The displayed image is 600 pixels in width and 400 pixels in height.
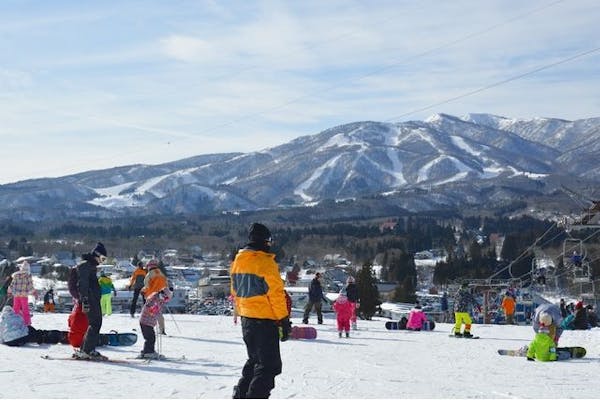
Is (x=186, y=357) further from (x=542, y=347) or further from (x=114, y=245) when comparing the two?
(x=114, y=245)

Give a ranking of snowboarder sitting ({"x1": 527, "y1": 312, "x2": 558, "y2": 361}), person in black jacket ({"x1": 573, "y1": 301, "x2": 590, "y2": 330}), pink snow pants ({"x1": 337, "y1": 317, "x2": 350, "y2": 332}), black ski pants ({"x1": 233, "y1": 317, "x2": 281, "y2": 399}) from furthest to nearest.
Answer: person in black jacket ({"x1": 573, "y1": 301, "x2": 590, "y2": 330}) < pink snow pants ({"x1": 337, "y1": 317, "x2": 350, "y2": 332}) < snowboarder sitting ({"x1": 527, "y1": 312, "x2": 558, "y2": 361}) < black ski pants ({"x1": 233, "y1": 317, "x2": 281, "y2": 399})

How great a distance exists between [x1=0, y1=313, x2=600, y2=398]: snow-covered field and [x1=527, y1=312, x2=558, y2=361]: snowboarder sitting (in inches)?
8.2

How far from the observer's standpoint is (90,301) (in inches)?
447

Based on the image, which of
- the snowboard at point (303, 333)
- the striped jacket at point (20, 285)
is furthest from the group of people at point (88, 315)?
the snowboard at point (303, 333)

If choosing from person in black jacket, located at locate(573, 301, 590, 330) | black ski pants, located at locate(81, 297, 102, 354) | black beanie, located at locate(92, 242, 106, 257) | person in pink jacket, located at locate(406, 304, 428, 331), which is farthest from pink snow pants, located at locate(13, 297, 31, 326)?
person in black jacket, located at locate(573, 301, 590, 330)

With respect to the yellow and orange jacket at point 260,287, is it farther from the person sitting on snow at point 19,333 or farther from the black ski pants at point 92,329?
the person sitting on snow at point 19,333

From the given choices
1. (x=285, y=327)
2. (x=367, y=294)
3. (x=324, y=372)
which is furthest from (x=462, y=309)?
(x=367, y=294)

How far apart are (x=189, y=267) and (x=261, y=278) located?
493ft

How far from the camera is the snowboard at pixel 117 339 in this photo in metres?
13.7

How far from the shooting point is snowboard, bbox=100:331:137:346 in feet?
45.1

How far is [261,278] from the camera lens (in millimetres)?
7668

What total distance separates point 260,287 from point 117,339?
22.6 ft

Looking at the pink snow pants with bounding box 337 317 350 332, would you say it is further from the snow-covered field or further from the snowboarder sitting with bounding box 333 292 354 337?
the snow-covered field

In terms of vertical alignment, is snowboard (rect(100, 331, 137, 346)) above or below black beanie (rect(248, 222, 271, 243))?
below
